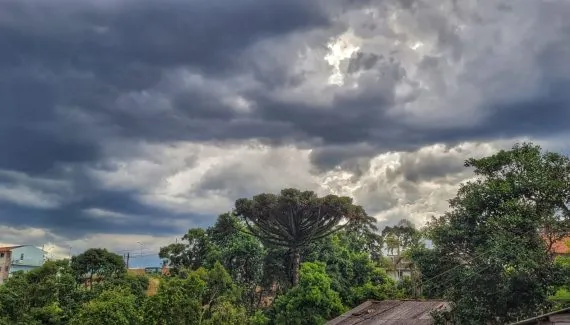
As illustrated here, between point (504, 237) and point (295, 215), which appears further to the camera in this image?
point (295, 215)

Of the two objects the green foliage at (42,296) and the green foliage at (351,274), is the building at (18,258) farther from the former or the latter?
the green foliage at (351,274)

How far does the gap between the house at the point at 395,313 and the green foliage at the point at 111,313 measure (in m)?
12.6

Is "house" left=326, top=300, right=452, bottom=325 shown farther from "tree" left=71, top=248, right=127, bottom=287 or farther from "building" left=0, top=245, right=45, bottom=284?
"building" left=0, top=245, right=45, bottom=284

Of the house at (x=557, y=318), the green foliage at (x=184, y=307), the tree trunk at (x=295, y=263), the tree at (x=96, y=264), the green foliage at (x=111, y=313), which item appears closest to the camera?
the house at (x=557, y=318)

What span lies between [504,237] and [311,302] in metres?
19.1

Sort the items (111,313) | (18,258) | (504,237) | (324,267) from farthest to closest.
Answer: (18,258)
(324,267)
(111,313)
(504,237)

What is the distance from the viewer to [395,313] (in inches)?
1307

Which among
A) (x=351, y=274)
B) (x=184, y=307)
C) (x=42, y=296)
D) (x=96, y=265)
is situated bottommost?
(x=184, y=307)

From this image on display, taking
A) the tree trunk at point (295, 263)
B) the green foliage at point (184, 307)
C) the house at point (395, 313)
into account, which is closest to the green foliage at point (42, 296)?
the green foliage at point (184, 307)

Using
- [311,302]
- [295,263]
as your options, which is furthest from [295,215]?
[311,302]

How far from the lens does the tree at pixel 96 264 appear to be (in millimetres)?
37938

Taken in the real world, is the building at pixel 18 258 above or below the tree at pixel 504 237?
above

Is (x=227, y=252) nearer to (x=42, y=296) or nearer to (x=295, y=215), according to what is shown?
(x=295, y=215)

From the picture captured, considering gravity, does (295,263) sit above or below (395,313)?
above
